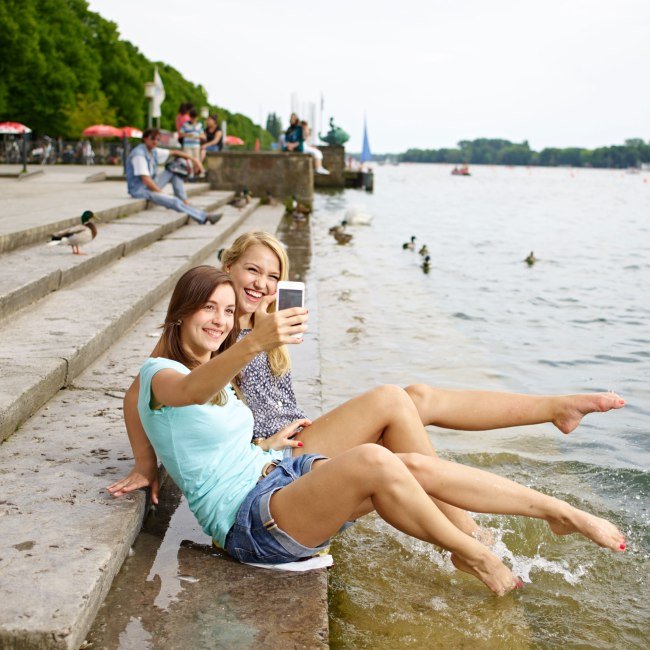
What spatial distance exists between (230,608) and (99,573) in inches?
15.4

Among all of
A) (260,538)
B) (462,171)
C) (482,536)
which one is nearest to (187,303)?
(260,538)

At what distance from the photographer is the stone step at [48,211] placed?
699 cm

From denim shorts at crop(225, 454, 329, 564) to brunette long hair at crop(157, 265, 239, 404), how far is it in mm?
342

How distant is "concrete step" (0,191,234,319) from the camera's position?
514cm

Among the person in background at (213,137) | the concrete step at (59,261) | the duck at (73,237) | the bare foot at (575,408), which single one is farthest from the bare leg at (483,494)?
the person in background at (213,137)

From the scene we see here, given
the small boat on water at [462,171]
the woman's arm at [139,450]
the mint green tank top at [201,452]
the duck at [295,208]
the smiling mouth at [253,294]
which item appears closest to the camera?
the mint green tank top at [201,452]

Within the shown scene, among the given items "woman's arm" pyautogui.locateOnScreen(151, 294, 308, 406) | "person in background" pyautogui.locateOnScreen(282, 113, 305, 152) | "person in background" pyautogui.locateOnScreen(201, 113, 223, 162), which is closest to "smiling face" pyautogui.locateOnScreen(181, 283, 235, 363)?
"woman's arm" pyautogui.locateOnScreen(151, 294, 308, 406)

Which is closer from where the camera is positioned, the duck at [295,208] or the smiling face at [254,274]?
the smiling face at [254,274]

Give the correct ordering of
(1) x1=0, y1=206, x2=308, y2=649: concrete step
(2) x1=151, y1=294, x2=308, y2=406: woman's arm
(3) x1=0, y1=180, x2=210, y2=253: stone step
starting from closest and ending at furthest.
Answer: (1) x1=0, y1=206, x2=308, y2=649: concrete step → (2) x1=151, y1=294, x2=308, y2=406: woman's arm → (3) x1=0, y1=180, x2=210, y2=253: stone step

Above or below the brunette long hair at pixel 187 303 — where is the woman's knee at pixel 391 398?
below

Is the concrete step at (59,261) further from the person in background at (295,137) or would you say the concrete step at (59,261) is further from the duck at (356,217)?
the person in background at (295,137)

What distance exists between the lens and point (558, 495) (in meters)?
4.37

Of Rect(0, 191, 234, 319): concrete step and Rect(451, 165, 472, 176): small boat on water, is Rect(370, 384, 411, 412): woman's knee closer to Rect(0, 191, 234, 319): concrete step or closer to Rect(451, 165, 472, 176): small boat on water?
Rect(0, 191, 234, 319): concrete step

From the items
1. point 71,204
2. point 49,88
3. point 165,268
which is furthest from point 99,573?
point 49,88
